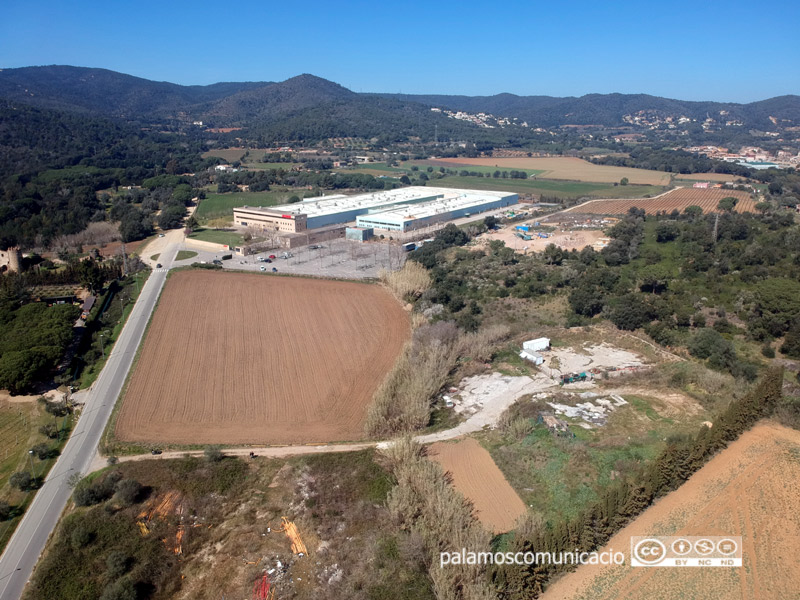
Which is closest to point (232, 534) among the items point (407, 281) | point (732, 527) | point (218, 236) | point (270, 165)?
point (732, 527)

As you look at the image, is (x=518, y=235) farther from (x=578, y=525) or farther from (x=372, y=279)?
(x=578, y=525)

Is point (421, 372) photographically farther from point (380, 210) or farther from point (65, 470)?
point (380, 210)

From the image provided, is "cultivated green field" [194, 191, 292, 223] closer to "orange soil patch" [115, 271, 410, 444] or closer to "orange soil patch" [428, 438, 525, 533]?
"orange soil patch" [115, 271, 410, 444]

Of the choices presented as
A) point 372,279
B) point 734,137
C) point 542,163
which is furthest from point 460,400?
point 734,137

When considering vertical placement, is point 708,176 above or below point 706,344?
above

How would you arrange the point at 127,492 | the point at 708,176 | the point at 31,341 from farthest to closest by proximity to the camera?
the point at 708,176 < the point at 31,341 < the point at 127,492

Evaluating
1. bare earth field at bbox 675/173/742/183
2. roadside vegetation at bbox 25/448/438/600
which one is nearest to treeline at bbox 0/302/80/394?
roadside vegetation at bbox 25/448/438/600
